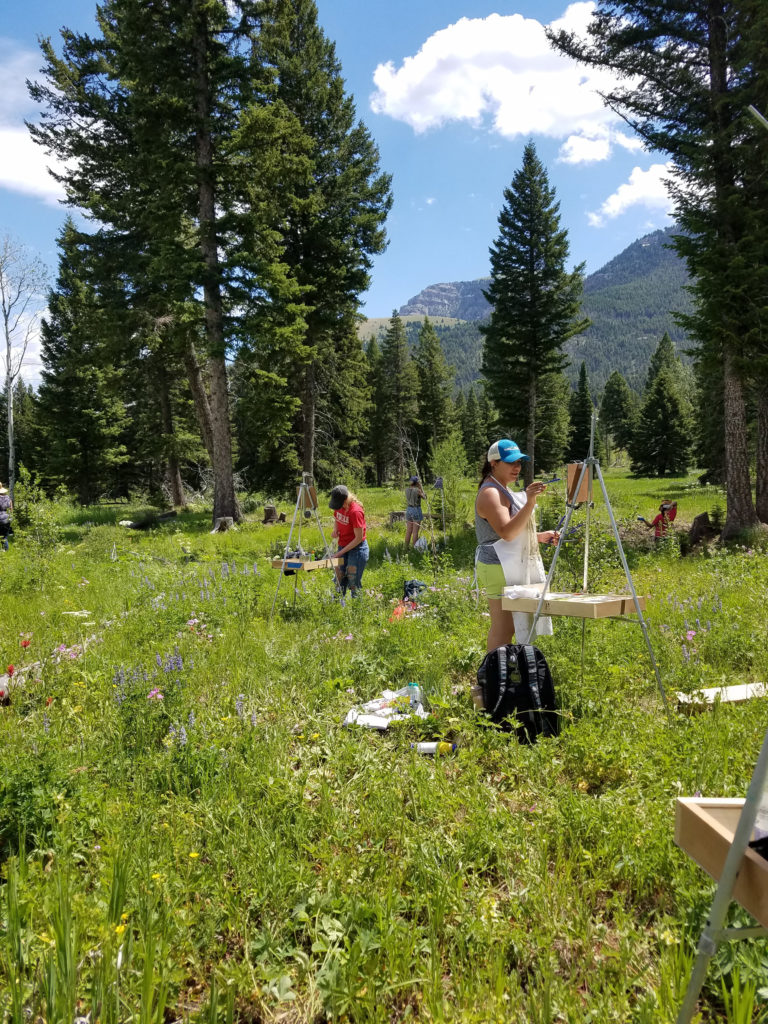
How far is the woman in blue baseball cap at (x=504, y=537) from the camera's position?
4258mm

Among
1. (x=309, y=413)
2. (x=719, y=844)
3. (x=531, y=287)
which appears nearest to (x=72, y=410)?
(x=309, y=413)

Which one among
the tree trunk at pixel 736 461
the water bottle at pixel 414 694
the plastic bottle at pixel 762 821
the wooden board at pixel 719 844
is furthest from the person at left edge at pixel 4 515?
the tree trunk at pixel 736 461

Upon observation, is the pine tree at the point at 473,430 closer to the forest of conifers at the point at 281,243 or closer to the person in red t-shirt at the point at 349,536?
the forest of conifers at the point at 281,243

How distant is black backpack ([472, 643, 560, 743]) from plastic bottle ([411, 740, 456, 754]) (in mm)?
363

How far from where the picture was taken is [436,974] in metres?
1.98

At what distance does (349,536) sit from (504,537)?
11.9 feet

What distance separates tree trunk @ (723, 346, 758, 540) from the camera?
11.3 m

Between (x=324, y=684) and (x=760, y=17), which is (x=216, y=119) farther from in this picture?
(x=324, y=684)

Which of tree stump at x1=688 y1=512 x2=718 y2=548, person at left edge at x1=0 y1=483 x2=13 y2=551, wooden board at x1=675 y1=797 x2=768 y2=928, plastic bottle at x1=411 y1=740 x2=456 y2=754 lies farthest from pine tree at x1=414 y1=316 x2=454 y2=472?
wooden board at x1=675 y1=797 x2=768 y2=928

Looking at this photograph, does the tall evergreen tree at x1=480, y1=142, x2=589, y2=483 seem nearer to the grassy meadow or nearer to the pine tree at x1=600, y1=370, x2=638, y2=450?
the grassy meadow

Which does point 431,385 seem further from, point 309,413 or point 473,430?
point 309,413

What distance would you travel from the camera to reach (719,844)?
1.14 meters

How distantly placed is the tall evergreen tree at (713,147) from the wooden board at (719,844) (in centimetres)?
1157

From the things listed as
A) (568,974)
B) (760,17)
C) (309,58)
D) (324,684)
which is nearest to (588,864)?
(568,974)
